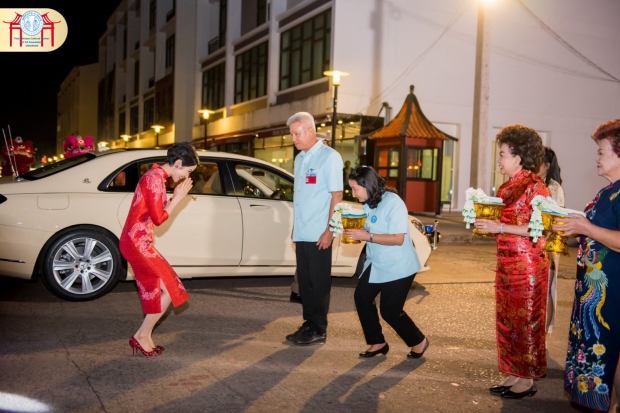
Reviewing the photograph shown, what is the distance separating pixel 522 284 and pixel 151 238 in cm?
271

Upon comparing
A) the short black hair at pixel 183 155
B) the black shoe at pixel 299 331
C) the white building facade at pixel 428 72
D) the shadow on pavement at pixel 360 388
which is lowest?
the shadow on pavement at pixel 360 388

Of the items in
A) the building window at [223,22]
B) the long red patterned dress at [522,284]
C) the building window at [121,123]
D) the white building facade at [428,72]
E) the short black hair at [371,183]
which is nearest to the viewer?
the long red patterned dress at [522,284]

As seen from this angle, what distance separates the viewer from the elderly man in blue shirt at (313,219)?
5090mm

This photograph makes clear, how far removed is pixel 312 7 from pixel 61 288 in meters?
17.8

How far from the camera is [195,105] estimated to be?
115 ft

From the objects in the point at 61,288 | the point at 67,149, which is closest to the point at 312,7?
the point at 67,149

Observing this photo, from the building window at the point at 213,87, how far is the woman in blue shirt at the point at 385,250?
1088 inches

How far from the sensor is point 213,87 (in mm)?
32875

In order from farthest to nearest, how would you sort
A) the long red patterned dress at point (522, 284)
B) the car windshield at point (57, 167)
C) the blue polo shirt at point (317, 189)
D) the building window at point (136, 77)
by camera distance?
the building window at point (136, 77) < the car windshield at point (57, 167) < the blue polo shirt at point (317, 189) < the long red patterned dress at point (522, 284)

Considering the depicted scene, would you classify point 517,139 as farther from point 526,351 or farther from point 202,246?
point 202,246

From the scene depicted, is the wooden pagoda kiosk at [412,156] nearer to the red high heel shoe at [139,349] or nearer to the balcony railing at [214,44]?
the red high heel shoe at [139,349]

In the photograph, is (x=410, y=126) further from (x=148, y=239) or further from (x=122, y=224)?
(x=148, y=239)

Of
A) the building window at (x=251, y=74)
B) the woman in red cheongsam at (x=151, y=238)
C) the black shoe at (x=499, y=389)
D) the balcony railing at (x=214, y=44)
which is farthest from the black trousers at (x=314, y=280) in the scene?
the balcony railing at (x=214, y=44)

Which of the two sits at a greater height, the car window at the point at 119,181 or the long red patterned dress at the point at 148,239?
the car window at the point at 119,181
